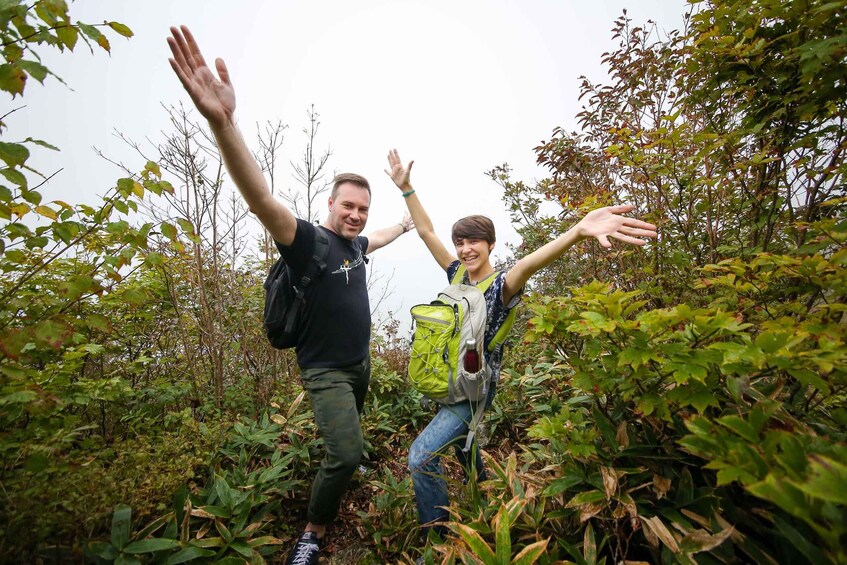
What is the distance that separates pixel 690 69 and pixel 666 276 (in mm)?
1354

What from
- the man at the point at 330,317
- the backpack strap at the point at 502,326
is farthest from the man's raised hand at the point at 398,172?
the backpack strap at the point at 502,326

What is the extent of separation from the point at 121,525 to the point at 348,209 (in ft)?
7.33

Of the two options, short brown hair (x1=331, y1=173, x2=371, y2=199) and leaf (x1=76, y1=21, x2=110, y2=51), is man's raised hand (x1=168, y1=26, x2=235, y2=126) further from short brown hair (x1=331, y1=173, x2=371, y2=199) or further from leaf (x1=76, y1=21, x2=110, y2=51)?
short brown hair (x1=331, y1=173, x2=371, y2=199)

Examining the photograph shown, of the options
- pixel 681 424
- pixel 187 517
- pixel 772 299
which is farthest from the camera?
pixel 187 517

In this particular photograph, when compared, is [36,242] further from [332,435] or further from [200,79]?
[332,435]

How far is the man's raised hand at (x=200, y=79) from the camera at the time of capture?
4.89 ft

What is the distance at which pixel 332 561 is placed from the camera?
232cm

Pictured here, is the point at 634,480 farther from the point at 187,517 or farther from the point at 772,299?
the point at 187,517

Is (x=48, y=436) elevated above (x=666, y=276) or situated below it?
below

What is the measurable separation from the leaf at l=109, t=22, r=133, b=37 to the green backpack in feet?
6.62

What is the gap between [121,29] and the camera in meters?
1.46

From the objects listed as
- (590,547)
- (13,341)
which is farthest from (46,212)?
(590,547)

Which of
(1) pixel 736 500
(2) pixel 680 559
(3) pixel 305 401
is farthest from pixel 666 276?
(3) pixel 305 401

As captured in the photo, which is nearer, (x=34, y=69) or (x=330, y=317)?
(x=34, y=69)
